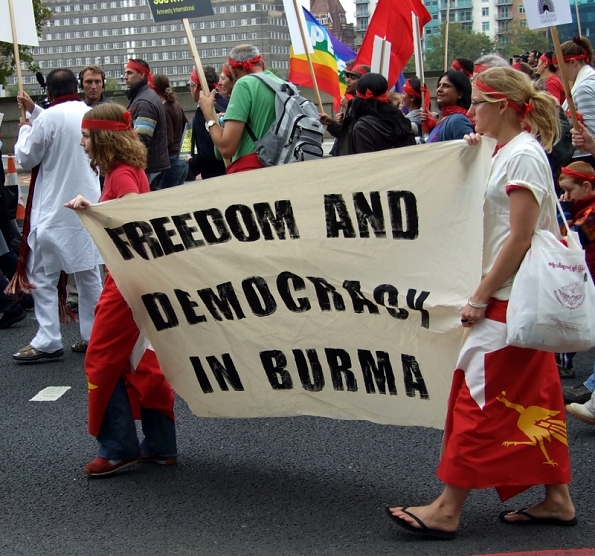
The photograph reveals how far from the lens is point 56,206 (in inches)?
252

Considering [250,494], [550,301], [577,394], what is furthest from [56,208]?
[550,301]

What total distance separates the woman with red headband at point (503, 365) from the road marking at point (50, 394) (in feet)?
9.47

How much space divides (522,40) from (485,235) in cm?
11056

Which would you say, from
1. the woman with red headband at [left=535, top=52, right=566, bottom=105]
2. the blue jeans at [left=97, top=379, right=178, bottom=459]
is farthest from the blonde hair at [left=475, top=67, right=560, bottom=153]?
the woman with red headband at [left=535, top=52, right=566, bottom=105]

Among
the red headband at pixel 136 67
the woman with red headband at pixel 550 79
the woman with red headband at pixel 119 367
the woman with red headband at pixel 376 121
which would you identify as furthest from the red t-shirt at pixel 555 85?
the woman with red headband at pixel 119 367

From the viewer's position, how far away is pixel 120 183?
430 centimetres

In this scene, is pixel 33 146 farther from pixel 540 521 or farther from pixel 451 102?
pixel 540 521

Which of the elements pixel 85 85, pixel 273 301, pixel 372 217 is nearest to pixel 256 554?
pixel 273 301

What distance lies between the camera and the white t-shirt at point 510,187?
3268 mm

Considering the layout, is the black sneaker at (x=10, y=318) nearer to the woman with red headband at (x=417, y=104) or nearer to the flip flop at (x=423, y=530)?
the woman with red headband at (x=417, y=104)

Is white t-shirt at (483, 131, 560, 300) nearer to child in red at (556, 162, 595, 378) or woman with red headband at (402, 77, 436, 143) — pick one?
child in red at (556, 162, 595, 378)

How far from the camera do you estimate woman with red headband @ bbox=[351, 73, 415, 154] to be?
636 centimetres

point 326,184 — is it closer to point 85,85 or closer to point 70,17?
point 85,85

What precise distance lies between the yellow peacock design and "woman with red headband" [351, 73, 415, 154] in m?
3.23
